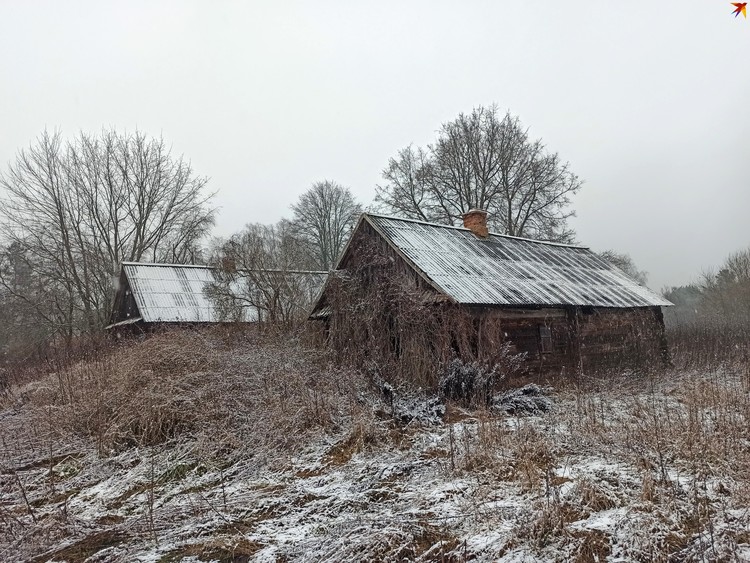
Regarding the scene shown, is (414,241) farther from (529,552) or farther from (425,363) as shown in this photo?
(529,552)

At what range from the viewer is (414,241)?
1371 cm

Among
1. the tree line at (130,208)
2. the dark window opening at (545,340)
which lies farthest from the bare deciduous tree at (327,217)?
the dark window opening at (545,340)

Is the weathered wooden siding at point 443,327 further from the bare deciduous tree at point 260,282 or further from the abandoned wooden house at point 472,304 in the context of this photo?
the bare deciduous tree at point 260,282

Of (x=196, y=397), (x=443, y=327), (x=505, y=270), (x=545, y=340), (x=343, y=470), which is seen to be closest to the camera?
(x=343, y=470)

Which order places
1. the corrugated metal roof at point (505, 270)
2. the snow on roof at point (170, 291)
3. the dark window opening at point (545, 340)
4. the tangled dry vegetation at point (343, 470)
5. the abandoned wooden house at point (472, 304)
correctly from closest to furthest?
the tangled dry vegetation at point (343, 470) < the abandoned wooden house at point (472, 304) < the corrugated metal roof at point (505, 270) < the dark window opening at point (545, 340) < the snow on roof at point (170, 291)

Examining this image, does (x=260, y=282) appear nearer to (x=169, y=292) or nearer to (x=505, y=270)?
(x=505, y=270)

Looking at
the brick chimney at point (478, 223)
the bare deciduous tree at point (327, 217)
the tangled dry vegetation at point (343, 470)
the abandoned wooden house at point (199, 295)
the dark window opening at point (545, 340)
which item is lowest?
the tangled dry vegetation at point (343, 470)

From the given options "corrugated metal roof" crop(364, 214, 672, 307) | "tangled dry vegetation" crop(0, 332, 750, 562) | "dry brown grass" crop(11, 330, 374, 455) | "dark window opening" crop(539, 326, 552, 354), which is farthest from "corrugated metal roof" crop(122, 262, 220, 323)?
"dark window opening" crop(539, 326, 552, 354)

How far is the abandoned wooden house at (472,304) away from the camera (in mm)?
11031

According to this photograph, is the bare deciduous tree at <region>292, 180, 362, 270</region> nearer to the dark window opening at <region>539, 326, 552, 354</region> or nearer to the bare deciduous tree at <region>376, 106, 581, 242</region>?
the bare deciduous tree at <region>376, 106, 581, 242</region>

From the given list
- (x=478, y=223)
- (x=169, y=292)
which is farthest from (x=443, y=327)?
(x=169, y=292)

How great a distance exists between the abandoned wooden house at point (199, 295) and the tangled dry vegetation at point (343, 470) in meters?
6.16

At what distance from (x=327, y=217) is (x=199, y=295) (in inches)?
707

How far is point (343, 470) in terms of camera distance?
622cm
